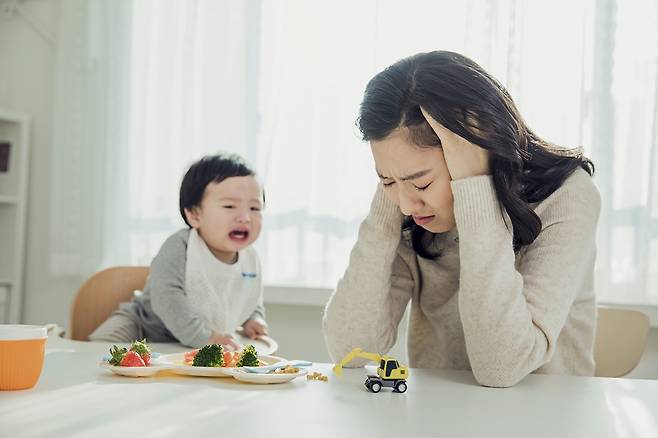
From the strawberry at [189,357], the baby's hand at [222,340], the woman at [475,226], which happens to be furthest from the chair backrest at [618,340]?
the strawberry at [189,357]

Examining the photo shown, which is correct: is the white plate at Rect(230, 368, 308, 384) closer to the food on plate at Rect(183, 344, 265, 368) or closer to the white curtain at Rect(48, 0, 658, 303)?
the food on plate at Rect(183, 344, 265, 368)

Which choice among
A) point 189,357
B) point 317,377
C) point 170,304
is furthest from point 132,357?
point 170,304

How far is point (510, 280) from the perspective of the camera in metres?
1.15

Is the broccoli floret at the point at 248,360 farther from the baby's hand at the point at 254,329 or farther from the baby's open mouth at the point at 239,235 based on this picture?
the baby's open mouth at the point at 239,235

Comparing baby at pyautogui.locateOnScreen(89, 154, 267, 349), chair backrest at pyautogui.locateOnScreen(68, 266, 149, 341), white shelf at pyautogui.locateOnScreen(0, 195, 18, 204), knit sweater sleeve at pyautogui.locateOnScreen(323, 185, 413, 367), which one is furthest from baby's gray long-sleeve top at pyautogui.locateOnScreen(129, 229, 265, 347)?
white shelf at pyautogui.locateOnScreen(0, 195, 18, 204)

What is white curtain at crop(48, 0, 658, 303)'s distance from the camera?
2.49m

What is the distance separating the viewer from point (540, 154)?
134 centimetres

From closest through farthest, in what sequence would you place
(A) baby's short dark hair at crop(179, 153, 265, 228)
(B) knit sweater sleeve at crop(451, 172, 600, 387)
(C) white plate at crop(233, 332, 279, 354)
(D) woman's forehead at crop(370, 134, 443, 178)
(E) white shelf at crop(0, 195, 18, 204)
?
1. (B) knit sweater sleeve at crop(451, 172, 600, 387)
2. (D) woman's forehead at crop(370, 134, 443, 178)
3. (C) white plate at crop(233, 332, 279, 354)
4. (A) baby's short dark hair at crop(179, 153, 265, 228)
5. (E) white shelf at crop(0, 195, 18, 204)

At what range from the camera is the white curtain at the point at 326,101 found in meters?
→ 2.49

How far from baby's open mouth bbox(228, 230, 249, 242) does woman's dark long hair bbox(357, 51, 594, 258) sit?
3.44 feet

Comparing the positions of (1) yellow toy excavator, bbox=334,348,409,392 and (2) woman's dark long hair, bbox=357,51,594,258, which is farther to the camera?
(2) woman's dark long hair, bbox=357,51,594,258

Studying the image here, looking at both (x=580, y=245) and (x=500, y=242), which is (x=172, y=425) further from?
(x=580, y=245)

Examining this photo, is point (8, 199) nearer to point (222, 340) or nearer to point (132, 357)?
point (222, 340)

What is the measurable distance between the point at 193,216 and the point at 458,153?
48.8 inches
